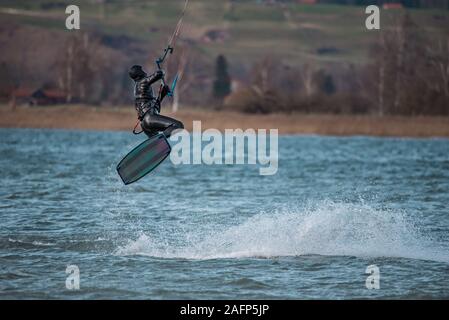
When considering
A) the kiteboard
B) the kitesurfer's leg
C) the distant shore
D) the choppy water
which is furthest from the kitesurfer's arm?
the distant shore

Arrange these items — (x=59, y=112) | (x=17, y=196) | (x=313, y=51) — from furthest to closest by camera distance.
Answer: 1. (x=313, y=51)
2. (x=59, y=112)
3. (x=17, y=196)

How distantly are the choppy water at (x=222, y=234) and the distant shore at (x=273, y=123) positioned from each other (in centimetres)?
1748

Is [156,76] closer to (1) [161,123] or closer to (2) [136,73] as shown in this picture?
(2) [136,73]

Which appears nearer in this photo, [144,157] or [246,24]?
[144,157]

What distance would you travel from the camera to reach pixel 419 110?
60250 mm

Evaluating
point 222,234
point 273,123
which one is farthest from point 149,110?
point 273,123

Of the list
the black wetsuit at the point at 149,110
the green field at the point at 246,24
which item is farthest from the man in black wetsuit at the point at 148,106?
the green field at the point at 246,24

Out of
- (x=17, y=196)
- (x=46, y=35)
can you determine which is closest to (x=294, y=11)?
(x=46, y=35)

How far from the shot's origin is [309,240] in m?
16.1

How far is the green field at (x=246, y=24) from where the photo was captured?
150500 mm

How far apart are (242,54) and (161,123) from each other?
460ft

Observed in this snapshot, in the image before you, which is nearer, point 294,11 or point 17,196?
point 17,196
